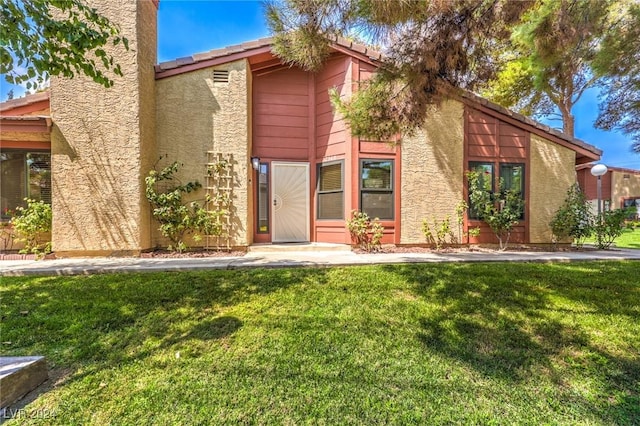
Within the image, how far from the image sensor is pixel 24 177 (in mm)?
6727

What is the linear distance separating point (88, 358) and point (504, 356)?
4007 millimetres

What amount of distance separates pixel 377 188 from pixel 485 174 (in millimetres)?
3158

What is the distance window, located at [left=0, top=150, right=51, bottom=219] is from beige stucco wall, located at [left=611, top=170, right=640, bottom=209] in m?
33.0

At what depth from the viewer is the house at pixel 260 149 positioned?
6098mm

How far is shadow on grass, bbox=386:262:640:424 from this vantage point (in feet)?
8.33

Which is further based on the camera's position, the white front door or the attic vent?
the white front door

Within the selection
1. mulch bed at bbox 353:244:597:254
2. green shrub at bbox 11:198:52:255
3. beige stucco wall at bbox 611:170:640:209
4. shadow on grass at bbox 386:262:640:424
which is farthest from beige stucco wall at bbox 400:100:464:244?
beige stucco wall at bbox 611:170:640:209

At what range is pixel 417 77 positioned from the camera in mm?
4328

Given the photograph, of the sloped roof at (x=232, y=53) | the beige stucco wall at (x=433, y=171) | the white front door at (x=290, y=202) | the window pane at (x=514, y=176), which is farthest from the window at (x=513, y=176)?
the white front door at (x=290, y=202)

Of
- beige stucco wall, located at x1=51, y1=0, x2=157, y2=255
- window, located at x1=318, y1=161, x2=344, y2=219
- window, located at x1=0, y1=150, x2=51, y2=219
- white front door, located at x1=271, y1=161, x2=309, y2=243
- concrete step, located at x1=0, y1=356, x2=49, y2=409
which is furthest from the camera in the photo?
white front door, located at x1=271, y1=161, x2=309, y2=243

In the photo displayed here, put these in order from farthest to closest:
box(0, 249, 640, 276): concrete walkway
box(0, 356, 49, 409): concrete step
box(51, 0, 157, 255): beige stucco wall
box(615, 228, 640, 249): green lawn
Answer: box(615, 228, 640, 249): green lawn, box(51, 0, 157, 255): beige stucco wall, box(0, 249, 640, 276): concrete walkway, box(0, 356, 49, 409): concrete step

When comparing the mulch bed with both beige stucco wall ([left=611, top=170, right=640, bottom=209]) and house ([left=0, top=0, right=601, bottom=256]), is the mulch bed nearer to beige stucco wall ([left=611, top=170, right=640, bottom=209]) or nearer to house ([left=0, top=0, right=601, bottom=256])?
house ([left=0, top=0, right=601, bottom=256])

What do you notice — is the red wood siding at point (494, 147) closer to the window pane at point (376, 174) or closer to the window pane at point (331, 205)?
the window pane at point (376, 174)

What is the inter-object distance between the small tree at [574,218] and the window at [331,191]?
5.84 metres
